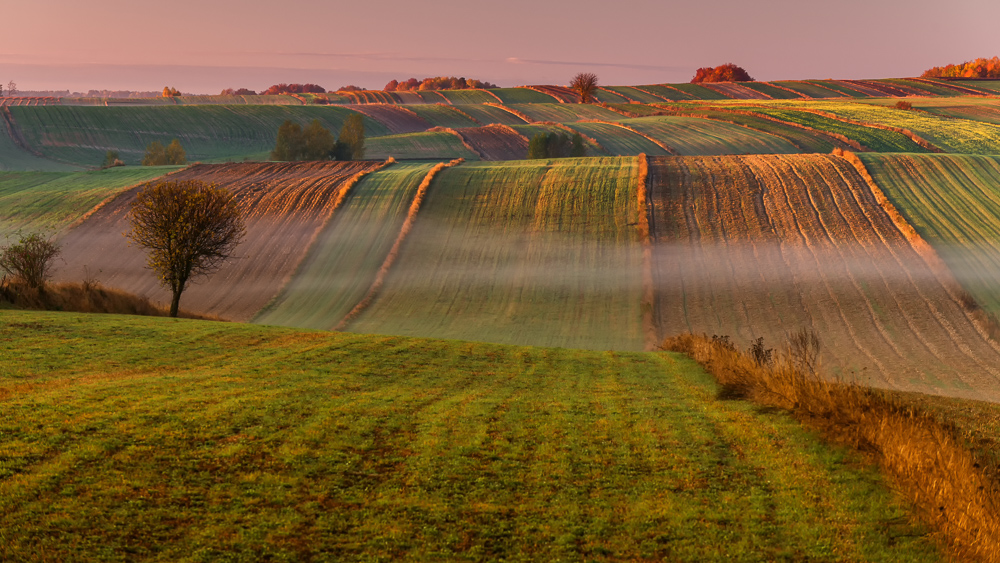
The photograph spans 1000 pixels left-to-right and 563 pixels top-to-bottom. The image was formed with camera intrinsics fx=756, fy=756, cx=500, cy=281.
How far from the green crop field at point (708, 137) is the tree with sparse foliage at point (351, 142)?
1564 inches

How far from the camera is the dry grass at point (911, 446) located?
9625 millimetres

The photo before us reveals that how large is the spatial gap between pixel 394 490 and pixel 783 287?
39428 millimetres

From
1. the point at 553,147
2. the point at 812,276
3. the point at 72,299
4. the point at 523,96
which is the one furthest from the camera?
the point at 523,96

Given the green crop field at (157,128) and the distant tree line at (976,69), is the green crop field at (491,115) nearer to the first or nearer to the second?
Answer: the green crop field at (157,128)

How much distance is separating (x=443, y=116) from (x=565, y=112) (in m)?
22.5

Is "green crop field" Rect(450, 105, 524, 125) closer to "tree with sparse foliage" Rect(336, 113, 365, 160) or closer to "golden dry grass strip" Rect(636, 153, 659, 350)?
"tree with sparse foliage" Rect(336, 113, 365, 160)

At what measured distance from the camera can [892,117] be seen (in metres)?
109

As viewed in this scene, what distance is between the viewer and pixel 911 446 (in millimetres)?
11844

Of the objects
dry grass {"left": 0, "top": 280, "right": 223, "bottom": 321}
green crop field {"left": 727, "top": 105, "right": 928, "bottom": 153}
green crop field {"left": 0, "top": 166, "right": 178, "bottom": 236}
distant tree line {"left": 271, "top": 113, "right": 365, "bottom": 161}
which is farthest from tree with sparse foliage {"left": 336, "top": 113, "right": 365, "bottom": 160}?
dry grass {"left": 0, "top": 280, "right": 223, "bottom": 321}

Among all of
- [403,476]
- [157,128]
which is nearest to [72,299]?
[403,476]

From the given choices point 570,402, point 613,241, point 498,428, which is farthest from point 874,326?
point 498,428

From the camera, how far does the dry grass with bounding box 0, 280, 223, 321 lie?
3039 cm

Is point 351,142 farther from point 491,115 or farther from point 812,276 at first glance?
point 812,276

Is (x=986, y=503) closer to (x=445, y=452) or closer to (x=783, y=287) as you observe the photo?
(x=445, y=452)
